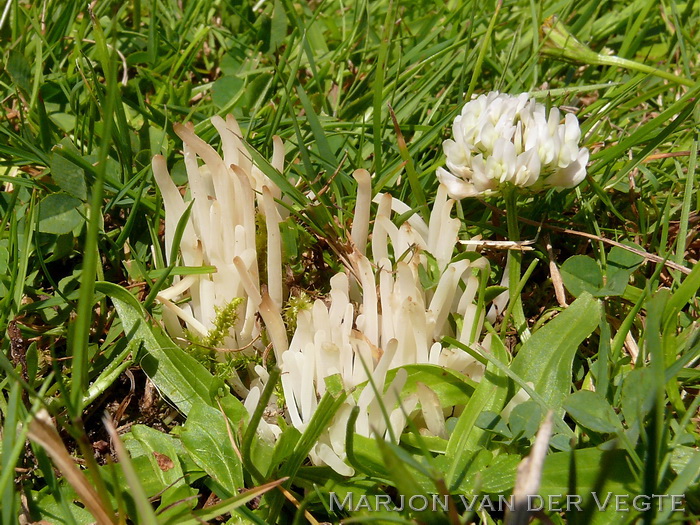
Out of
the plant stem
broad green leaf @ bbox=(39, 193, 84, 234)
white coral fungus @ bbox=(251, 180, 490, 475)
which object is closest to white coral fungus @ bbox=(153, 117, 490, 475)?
white coral fungus @ bbox=(251, 180, 490, 475)

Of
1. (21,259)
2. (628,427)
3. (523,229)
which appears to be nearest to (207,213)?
(21,259)

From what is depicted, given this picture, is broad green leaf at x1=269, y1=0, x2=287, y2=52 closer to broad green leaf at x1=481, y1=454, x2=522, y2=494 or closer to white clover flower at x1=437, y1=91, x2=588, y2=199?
white clover flower at x1=437, y1=91, x2=588, y2=199

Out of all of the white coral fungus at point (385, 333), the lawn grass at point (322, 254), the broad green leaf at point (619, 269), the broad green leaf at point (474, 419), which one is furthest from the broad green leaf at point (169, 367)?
the broad green leaf at point (619, 269)

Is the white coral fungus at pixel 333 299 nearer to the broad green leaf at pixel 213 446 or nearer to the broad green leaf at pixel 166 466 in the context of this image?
the broad green leaf at pixel 213 446

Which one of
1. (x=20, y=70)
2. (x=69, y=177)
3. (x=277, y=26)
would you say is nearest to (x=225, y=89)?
(x=277, y=26)

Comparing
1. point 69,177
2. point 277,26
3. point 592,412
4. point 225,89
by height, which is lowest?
point 592,412

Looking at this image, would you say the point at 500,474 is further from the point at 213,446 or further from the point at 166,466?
the point at 166,466
